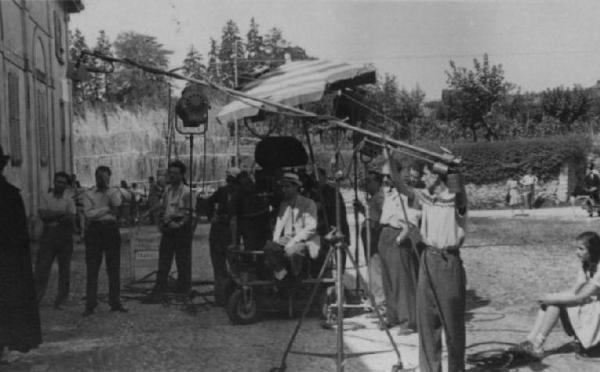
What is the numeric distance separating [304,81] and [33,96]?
11288mm

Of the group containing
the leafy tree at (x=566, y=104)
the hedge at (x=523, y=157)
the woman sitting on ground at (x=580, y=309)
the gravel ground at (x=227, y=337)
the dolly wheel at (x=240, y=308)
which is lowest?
the gravel ground at (x=227, y=337)

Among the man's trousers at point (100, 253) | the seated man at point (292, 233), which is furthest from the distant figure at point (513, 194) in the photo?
the man's trousers at point (100, 253)

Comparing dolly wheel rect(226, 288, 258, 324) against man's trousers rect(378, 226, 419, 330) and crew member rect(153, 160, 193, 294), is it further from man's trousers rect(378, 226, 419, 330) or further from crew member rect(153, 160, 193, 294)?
crew member rect(153, 160, 193, 294)

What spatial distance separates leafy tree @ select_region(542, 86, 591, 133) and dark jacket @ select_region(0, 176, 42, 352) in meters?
37.2

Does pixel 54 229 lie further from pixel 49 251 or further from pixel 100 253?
pixel 100 253

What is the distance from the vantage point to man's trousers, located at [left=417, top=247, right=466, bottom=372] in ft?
18.7

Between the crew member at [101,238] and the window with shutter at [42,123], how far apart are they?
9.90m

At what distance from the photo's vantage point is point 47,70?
1975 cm

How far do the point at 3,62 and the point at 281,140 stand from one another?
7.68 metres

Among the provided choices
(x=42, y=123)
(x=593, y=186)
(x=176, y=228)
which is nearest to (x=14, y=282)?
(x=176, y=228)

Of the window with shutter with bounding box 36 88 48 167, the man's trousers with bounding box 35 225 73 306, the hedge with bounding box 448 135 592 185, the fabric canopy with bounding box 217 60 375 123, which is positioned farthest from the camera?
the hedge with bounding box 448 135 592 185

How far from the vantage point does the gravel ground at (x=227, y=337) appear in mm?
6461

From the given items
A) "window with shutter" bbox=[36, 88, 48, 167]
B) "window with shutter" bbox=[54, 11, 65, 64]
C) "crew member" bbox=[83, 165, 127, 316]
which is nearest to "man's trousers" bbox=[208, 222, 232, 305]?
"crew member" bbox=[83, 165, 127, 316]

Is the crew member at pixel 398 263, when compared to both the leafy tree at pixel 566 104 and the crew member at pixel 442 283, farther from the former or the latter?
the leafy tree at pixel 566 104
